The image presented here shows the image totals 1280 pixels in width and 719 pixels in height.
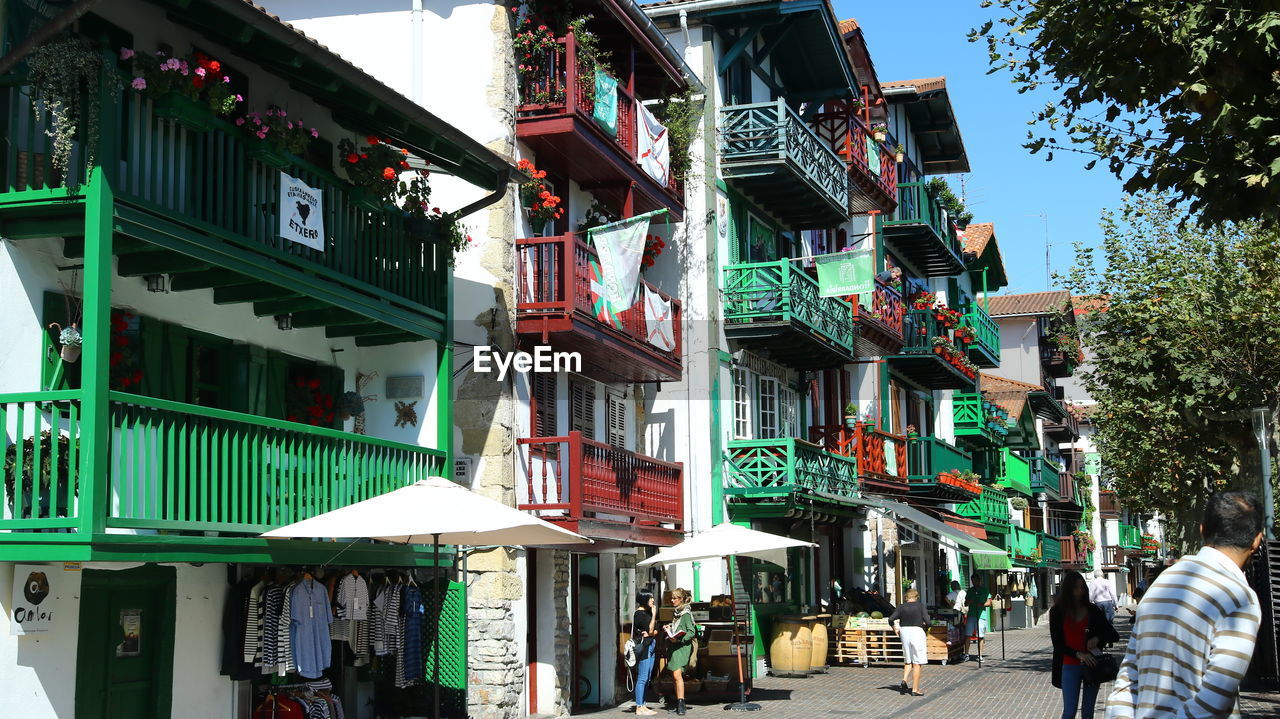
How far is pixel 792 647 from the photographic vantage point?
25.6m

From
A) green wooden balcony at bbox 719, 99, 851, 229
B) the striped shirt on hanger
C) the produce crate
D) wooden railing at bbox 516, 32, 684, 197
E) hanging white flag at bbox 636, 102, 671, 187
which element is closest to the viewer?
the striped shirt on hanger

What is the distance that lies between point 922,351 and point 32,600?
26238mm

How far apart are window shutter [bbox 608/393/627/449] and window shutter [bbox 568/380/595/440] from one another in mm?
939

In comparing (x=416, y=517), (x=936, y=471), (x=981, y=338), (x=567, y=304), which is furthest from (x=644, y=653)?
(x=981, y=338)

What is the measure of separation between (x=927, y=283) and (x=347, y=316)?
93.2ft

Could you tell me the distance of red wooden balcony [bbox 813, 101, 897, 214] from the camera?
29.9 metres

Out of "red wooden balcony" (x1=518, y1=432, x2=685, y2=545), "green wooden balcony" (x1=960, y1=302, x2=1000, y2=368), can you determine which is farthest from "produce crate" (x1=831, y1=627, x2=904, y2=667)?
"green wooden balcony" (x1=960, y1=302, x2=1000, y2=368)

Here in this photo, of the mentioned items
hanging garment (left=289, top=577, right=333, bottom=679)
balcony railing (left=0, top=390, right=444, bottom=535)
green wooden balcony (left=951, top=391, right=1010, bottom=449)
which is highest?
green wooden balcony (left=951, top=391, right=1010, bottom=449)

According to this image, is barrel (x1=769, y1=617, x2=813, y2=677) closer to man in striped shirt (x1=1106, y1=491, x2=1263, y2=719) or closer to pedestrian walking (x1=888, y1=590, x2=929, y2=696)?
pedestrian walking (x1=888, y1=590, x2=929, y2=696)

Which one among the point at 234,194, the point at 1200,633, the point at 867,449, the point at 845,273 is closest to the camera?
the point at 1200,633

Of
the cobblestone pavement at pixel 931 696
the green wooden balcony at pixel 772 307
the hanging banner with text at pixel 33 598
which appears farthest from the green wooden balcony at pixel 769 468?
the hanging banner with text at pixel 33 598

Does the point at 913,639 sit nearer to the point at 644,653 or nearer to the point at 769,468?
the point at 769,468

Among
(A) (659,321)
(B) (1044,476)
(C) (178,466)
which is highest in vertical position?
(A) (659,321)

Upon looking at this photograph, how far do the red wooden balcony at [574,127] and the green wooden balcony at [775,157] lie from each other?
4.67 m
